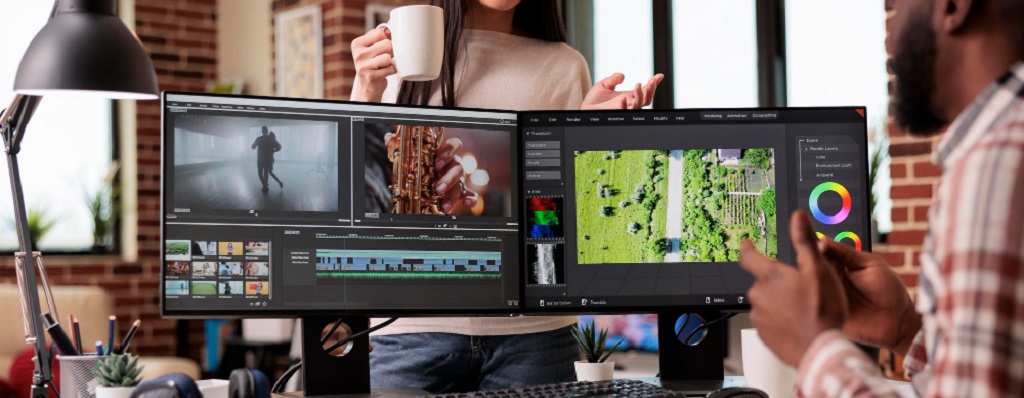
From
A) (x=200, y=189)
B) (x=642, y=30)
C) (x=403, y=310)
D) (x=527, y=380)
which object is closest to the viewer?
(x=200, y=189)

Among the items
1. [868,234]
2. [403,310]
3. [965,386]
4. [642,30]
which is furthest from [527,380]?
[642,30]

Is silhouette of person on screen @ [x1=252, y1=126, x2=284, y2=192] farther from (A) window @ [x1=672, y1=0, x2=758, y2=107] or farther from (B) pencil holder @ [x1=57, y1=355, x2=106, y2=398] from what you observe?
(A) window @ [x1=672, y1=0, x2=758, y2=107]

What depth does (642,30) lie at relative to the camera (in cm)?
516

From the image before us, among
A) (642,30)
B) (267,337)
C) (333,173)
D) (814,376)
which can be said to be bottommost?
(267,337)

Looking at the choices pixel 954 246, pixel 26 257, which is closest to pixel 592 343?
pixel 26 257

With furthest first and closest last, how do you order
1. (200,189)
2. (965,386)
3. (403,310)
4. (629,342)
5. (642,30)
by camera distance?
(642,30)
(629,342)
(403,310)
(200,189)
(965,386)

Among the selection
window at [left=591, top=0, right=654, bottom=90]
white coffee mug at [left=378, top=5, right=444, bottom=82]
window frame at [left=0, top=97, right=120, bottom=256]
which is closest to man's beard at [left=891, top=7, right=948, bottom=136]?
white coffee mug at [left=378, top=5, right=444, bottom=82]

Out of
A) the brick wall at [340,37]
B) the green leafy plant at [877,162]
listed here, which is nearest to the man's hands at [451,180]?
the green leafy plant at [877,162]

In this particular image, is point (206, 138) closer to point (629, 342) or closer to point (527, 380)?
point (527, 380)

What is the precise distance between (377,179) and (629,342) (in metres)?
3.15

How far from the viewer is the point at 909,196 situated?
3.09 meters

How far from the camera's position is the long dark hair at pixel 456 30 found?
1.87 meters

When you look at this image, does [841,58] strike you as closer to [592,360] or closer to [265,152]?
[592,360]

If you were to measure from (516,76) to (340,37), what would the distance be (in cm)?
358
